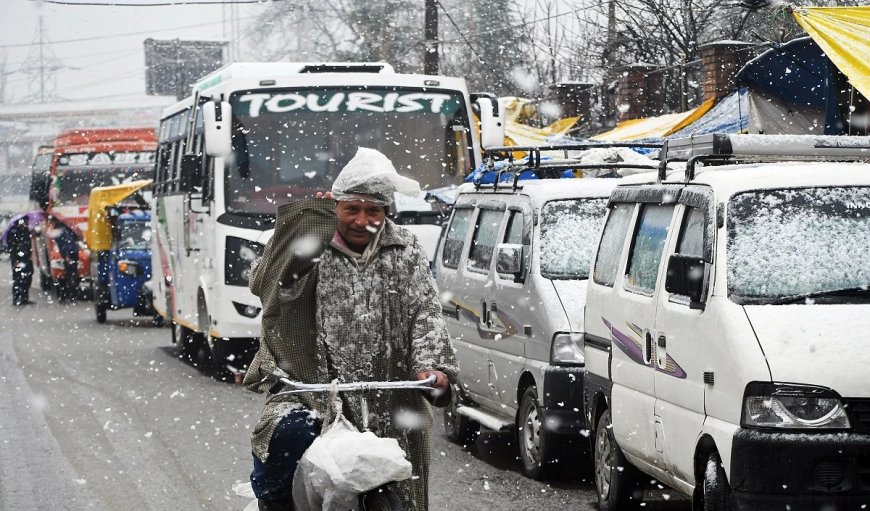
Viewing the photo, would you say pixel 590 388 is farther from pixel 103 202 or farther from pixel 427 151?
pixel 103 202

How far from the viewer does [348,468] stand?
4797mm

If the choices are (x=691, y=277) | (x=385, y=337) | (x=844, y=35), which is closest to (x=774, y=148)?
(x=691, y=277)

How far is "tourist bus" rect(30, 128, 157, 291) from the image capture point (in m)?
34.6

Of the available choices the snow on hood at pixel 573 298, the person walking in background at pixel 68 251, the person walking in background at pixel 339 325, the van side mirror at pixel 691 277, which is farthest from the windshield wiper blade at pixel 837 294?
the person walking in background at pixel 68 251

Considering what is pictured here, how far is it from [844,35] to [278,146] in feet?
19.0

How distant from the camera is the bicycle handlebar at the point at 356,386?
5.07m

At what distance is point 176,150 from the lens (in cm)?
2025

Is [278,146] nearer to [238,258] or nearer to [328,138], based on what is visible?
[328,138]

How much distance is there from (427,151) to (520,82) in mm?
29029

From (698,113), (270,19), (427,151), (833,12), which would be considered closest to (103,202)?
(698,113)

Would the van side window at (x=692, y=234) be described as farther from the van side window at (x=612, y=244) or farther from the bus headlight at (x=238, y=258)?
the bus headlight at (x=238, y=258)

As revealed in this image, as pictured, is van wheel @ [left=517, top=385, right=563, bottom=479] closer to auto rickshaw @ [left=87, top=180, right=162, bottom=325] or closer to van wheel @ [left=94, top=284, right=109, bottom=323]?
auto rickshaw @ [left=87, top=180, right=162, bottom=325]

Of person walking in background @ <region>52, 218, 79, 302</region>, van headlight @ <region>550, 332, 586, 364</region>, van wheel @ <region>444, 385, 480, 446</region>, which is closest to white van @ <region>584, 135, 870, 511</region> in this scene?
van headlight @ <region>550, 332, 586, 364</region>

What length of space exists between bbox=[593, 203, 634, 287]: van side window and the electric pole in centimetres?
2034
